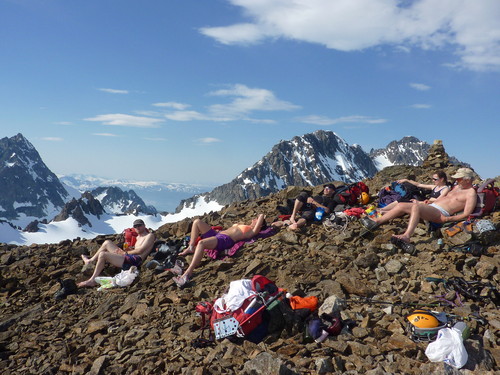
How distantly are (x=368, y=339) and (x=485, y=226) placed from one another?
5.15 meters

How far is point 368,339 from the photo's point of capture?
5754 millimetres

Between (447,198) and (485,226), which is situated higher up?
(447,198)

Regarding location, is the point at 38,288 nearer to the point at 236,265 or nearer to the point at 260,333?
the point at 236,265

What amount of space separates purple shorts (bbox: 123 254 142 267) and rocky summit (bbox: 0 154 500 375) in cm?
46

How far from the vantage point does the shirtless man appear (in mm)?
9297

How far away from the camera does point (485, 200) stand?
9.80m

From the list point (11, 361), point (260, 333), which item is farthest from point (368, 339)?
point (11, 361)

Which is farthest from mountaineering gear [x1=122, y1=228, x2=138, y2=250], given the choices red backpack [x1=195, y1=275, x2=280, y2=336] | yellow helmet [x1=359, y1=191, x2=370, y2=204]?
yellow helmet [x1=359, y1=191, x2=370, y2=204]

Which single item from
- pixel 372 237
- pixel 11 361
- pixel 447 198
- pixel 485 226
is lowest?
pixel 11 361

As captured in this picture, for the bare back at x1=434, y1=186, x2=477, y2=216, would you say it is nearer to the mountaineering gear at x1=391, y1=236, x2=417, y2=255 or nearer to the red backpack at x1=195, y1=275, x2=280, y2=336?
the mountaineering gear at x1=391, y1=236, x2=417, y2=255

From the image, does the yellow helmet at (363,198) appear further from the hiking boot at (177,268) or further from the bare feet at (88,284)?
the bare feet at (88,284)

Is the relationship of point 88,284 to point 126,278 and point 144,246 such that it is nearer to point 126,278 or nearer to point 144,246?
point 126,278

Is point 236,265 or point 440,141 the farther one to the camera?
point 440,141

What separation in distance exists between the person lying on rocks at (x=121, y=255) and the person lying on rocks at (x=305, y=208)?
15.2ft
